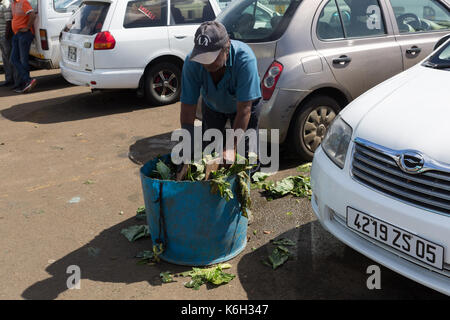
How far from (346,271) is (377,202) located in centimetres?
85

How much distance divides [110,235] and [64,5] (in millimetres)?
7077

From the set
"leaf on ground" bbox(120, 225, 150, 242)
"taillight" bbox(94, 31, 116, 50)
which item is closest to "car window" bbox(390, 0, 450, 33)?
"leaf on ground" bbox(120, 225, 150, 242)

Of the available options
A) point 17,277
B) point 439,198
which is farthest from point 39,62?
point 439,198

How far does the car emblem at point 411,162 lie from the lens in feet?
9.14

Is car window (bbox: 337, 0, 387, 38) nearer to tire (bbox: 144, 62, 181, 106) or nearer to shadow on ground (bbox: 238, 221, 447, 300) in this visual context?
shadow on ground (bbox: 238, 221, 447, 300)

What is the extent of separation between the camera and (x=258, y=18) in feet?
18.0

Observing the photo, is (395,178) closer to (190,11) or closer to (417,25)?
(417,25)

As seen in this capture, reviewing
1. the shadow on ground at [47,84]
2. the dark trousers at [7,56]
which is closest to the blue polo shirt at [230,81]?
Answer: the shadow on ground at [47,84]

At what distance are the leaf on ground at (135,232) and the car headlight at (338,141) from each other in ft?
5.24

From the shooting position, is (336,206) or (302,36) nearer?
(336,206)

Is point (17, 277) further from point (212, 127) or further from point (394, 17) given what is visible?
point (394, 17)

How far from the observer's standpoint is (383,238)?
293 cm

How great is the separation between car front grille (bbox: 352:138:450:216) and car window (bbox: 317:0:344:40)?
243 centimetres
